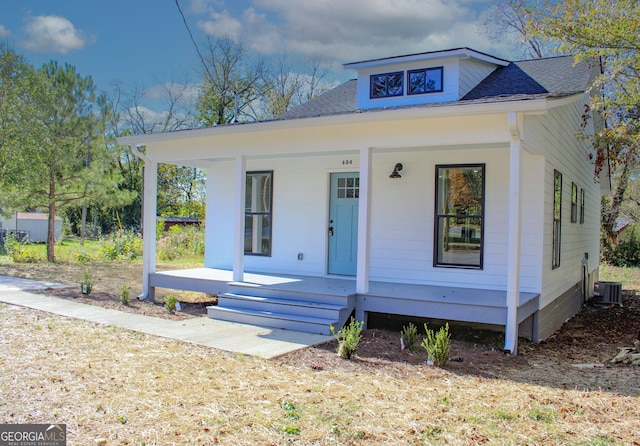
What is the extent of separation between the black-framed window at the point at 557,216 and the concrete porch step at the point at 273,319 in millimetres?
4206

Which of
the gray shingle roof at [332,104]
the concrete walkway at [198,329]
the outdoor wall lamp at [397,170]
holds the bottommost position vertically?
the concrete walkway at [198,329]

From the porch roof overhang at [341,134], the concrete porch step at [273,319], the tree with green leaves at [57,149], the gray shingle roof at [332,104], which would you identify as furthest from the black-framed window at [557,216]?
the tree with green leaves at [57,149]

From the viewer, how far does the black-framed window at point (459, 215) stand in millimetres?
8336

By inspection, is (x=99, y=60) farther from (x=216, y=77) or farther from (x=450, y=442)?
(x=450, y=442)

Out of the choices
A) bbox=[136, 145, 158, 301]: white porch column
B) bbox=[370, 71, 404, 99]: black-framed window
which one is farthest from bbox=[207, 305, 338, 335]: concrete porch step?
bbox=[370, 71, 404, 99]: black-framed window

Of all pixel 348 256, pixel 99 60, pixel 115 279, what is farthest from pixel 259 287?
pixel 99 60

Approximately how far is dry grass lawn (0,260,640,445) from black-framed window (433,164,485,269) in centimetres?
233

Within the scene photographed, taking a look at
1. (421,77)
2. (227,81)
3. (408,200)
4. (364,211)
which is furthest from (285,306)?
(227,81)

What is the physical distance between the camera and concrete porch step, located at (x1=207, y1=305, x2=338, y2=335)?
7.11 m

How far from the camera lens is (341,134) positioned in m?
7.68

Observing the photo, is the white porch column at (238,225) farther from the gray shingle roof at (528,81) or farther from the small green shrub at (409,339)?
the small green shrub at (409,339)

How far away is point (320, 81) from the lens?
3109 cm

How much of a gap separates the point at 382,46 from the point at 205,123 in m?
11.2

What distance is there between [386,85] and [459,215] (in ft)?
11.1
